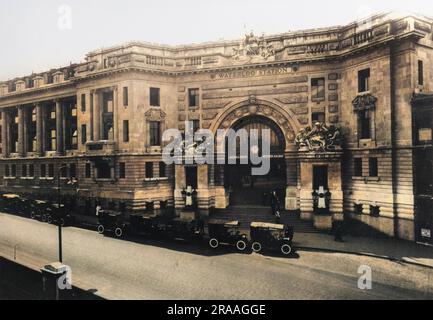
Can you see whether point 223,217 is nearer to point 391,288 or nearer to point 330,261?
point 330,261

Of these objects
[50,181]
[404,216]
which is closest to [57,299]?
[404,216]

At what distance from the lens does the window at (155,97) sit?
3241 cm

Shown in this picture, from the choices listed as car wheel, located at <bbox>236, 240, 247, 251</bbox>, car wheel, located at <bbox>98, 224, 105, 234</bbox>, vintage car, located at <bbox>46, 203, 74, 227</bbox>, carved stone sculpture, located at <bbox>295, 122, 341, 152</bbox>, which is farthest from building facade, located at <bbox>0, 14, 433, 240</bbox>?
car wheel, located at <bbox>236, 240, 247, 251</bbox>

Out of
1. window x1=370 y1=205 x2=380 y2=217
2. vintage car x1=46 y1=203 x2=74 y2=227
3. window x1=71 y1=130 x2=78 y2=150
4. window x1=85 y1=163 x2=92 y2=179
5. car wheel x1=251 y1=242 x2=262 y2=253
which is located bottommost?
car wheel x1=251 y1=242 x2=262 y2=253

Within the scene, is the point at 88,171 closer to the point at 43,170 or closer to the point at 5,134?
the point at 43,170

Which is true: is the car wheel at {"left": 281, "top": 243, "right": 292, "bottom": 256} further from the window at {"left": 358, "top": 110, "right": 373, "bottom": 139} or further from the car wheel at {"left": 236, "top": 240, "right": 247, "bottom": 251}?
the window at {"left": 358, "top": 110, "right": 373, "bottom": 139}

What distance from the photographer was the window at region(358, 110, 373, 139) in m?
26.7

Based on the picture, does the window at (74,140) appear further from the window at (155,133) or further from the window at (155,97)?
the window at (155,97)

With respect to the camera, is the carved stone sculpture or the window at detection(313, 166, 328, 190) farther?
the window at detection(313, 166, 328, 190)

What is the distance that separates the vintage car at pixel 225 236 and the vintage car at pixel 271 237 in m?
0.69

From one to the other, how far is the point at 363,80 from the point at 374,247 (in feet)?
44.6

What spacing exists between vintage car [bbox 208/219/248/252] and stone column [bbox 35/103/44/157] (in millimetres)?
29915
